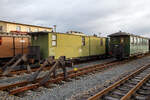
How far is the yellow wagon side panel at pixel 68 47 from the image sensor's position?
1104 centimetres

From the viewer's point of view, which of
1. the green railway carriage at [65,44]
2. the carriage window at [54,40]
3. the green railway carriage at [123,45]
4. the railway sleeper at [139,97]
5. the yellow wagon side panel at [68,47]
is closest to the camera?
the railway sleeper at [139,97]

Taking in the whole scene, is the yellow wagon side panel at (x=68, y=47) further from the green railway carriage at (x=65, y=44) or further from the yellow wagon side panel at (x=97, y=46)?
the yellow wagon side panel at (x=97, y=46)

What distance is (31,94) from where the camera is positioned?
5.32 m

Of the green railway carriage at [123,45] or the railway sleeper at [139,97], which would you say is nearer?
the railway sleeper at [139,97]

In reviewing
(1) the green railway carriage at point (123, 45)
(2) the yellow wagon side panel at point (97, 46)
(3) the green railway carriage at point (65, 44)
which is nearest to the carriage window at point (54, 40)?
(3) the green railway carriage at point (65, 44)

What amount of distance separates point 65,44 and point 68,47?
1.69 ft

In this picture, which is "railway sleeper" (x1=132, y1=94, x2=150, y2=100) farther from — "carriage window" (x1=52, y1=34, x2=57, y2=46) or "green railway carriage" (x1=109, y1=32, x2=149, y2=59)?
"green railway carriage" (x1=109, y1=32, x2=149, y2=59)

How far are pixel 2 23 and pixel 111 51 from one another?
71.4 feet

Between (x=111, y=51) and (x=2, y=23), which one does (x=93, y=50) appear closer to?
(x=111, y=51)

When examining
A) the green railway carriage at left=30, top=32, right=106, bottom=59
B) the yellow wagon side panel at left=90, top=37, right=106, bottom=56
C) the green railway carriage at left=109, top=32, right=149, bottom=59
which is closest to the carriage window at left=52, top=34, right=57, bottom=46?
the green railway carriage at left=30, top=32, right=106, bottom=59

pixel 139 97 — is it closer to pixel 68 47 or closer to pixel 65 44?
pixel 65 44

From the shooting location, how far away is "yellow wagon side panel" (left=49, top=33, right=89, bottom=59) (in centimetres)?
1104

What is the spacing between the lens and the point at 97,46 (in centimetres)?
1641

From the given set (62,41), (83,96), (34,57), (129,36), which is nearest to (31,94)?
(83,96)
